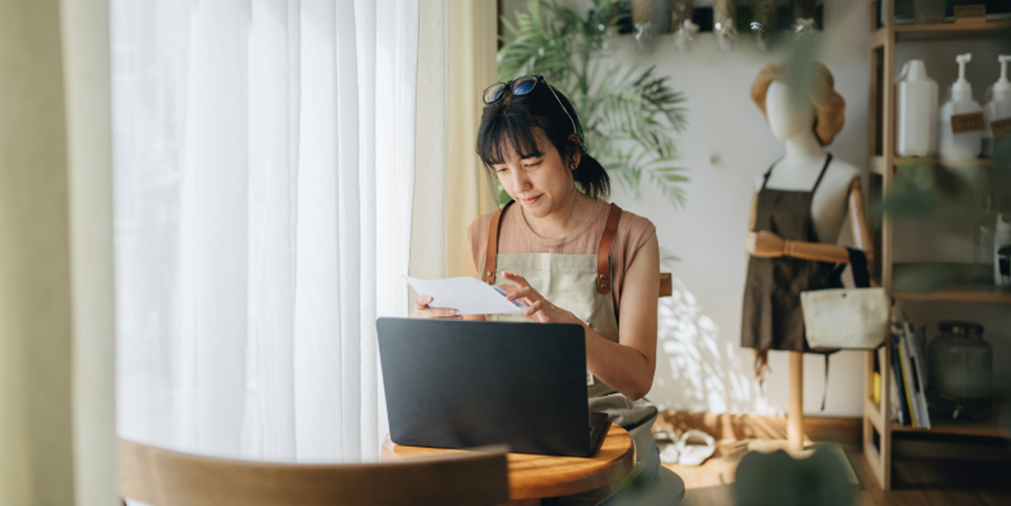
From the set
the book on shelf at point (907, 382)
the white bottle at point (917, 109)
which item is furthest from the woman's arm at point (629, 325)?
the book on shelf at point (907, 382)

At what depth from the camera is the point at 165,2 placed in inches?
36.1

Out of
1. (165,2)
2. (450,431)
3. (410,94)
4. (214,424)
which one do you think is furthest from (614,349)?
(165,2)

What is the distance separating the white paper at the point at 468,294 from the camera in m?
1.07

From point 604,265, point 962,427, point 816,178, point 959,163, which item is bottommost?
point 962,427

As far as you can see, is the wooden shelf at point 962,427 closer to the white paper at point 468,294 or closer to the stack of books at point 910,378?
the stack of books at point 910,378

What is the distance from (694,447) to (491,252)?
1.69 m

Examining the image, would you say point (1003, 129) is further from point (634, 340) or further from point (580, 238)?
point (580, 238)

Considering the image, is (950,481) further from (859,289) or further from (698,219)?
(698,219)

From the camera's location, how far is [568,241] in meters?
1.48

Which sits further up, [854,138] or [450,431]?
[854,138]

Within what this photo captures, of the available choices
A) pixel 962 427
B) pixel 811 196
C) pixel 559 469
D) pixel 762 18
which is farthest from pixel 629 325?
pixel 962 427

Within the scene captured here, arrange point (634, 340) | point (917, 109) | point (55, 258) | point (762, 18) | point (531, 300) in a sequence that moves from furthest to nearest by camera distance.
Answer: point (917, 109)
point (634, 340)
point (531, 300)
point (55, 258)
point (762, 18)

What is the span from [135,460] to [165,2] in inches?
23.7

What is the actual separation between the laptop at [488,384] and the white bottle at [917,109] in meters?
1.89
